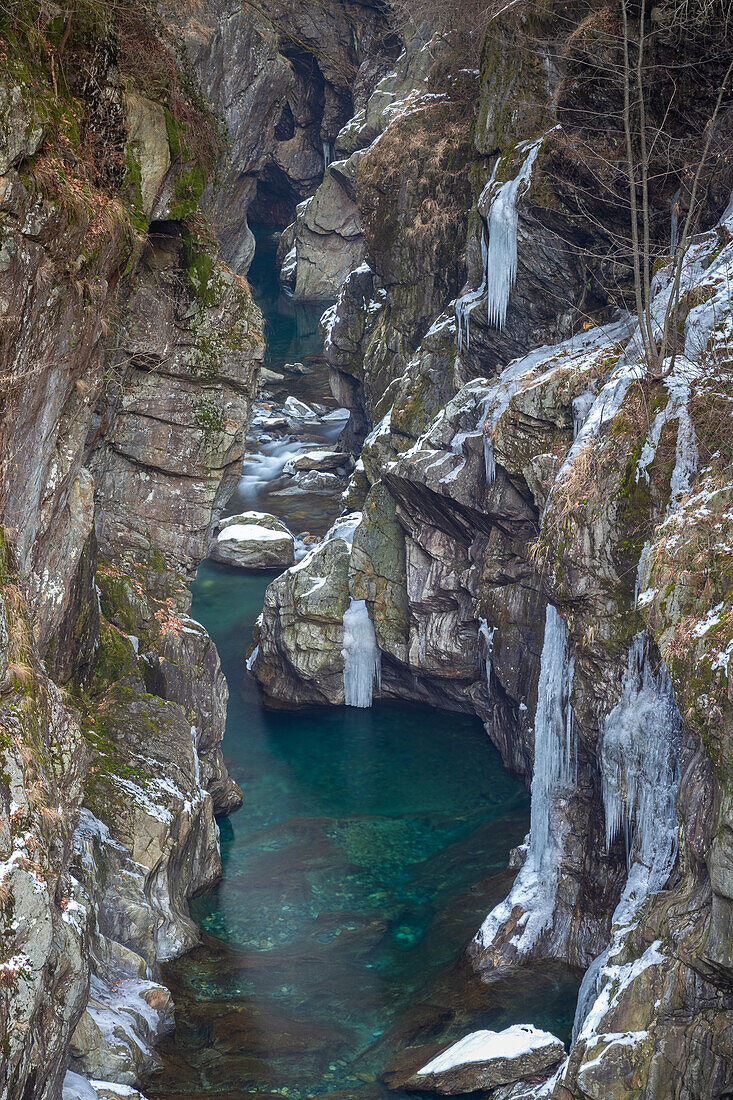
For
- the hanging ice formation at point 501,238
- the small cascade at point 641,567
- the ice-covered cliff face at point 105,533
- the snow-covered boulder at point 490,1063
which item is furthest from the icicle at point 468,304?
the snow-covered boulder at point 490,1063

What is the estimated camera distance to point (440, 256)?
773 inches

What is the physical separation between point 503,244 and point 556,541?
6584 millimetres

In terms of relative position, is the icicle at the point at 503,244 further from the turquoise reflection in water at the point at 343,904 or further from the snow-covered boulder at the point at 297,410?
the snow-covered boulder at the point at 297,410

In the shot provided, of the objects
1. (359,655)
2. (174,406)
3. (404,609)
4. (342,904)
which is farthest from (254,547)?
(342,904)

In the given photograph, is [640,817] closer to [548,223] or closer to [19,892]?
[19,892]

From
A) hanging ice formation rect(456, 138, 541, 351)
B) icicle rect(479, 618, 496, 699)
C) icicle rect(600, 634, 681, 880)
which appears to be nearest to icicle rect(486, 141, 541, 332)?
hanging ice formation rect(456, 138, 541, 351)

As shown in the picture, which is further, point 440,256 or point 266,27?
point 266,27

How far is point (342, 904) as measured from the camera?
13578mm

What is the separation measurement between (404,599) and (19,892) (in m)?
12.6

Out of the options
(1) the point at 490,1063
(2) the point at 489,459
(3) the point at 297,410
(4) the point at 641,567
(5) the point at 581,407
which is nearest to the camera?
(1) the point at 490,1063

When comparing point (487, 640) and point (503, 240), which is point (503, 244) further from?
point (487, 640)

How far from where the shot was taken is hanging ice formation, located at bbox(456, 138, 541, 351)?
15297 mm

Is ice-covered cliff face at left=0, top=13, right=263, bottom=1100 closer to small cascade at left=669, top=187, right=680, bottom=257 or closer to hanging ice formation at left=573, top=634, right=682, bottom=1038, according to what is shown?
hanging ice formation at left=573, top=634, right=682, bottom=1038

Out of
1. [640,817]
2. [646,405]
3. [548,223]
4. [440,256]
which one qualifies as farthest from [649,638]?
[440,256]
